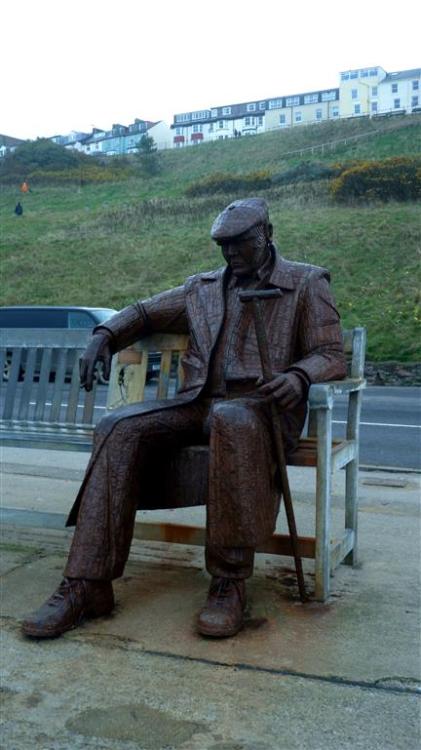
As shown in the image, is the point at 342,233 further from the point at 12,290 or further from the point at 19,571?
the point at 19,571

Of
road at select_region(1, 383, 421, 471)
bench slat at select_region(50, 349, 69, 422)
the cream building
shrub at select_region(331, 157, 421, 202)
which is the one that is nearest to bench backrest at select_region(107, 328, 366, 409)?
bench slat at select_region(50, 349, 69, 422)

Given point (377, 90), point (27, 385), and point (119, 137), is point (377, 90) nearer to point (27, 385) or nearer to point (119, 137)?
point (119, 137)

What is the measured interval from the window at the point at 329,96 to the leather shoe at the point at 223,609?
293 ft

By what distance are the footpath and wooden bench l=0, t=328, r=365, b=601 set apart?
0.63 ft

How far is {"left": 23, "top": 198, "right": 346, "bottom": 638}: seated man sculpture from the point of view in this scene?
10.1 ft

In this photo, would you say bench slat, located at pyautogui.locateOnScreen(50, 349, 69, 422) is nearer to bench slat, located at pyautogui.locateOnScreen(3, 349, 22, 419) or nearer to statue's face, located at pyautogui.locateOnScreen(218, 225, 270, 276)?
bench slat, located at pyautogui.locateOnScreen(3, 349, 22, 419)

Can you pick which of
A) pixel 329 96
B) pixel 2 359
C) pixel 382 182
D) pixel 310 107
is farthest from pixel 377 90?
pixel 2 359

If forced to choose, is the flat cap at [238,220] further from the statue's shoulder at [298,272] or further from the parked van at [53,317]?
the parked van at [53,317]

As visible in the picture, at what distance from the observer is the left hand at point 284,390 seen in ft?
10.2

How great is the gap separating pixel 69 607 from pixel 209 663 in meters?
0.57

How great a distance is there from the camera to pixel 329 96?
295ft

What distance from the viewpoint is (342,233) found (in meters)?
26.6

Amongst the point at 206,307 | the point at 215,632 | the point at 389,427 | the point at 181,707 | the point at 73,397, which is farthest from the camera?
the point at 389,427

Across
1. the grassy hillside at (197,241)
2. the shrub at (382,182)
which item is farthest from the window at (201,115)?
the shrub at (382,182)
